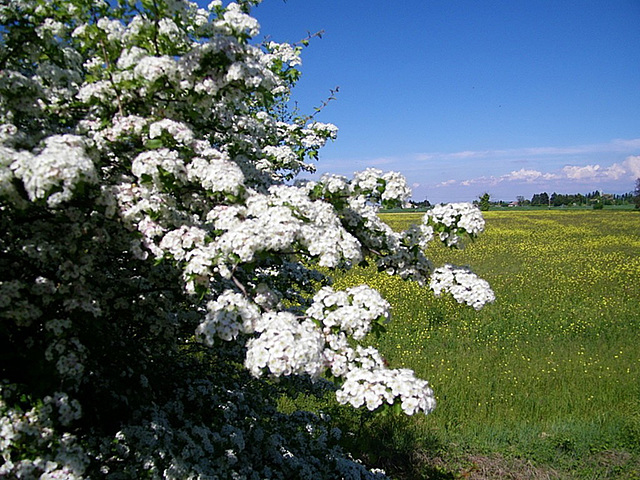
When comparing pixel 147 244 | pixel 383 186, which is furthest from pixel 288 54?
pixel 147 244

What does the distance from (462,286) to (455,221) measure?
53cm

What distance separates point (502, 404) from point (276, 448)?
444cm

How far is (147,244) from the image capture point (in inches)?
118

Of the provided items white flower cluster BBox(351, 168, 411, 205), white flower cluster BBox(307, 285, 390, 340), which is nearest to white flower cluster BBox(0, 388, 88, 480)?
white flower cluster BBox(307, 285, 390, 340)

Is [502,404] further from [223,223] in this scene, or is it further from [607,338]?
[223,223]

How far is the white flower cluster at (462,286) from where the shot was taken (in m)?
3.64

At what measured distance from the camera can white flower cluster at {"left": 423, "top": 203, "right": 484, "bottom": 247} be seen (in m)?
3.61

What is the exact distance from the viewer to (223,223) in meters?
2.99

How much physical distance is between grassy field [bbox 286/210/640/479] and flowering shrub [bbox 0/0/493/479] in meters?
3.03

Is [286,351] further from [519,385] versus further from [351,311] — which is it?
[519,385]

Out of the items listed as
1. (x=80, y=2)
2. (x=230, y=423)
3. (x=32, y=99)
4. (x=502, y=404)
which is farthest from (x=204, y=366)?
(x=502, y=404)

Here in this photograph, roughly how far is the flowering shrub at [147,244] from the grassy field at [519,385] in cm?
303

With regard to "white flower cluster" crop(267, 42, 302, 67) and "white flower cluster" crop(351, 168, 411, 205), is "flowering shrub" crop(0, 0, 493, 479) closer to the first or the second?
"white flower cluster" crop(351, 168, 411, 205)

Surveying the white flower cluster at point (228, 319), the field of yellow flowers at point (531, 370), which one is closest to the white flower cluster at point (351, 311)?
the white flower cluster at point (228, 319)
